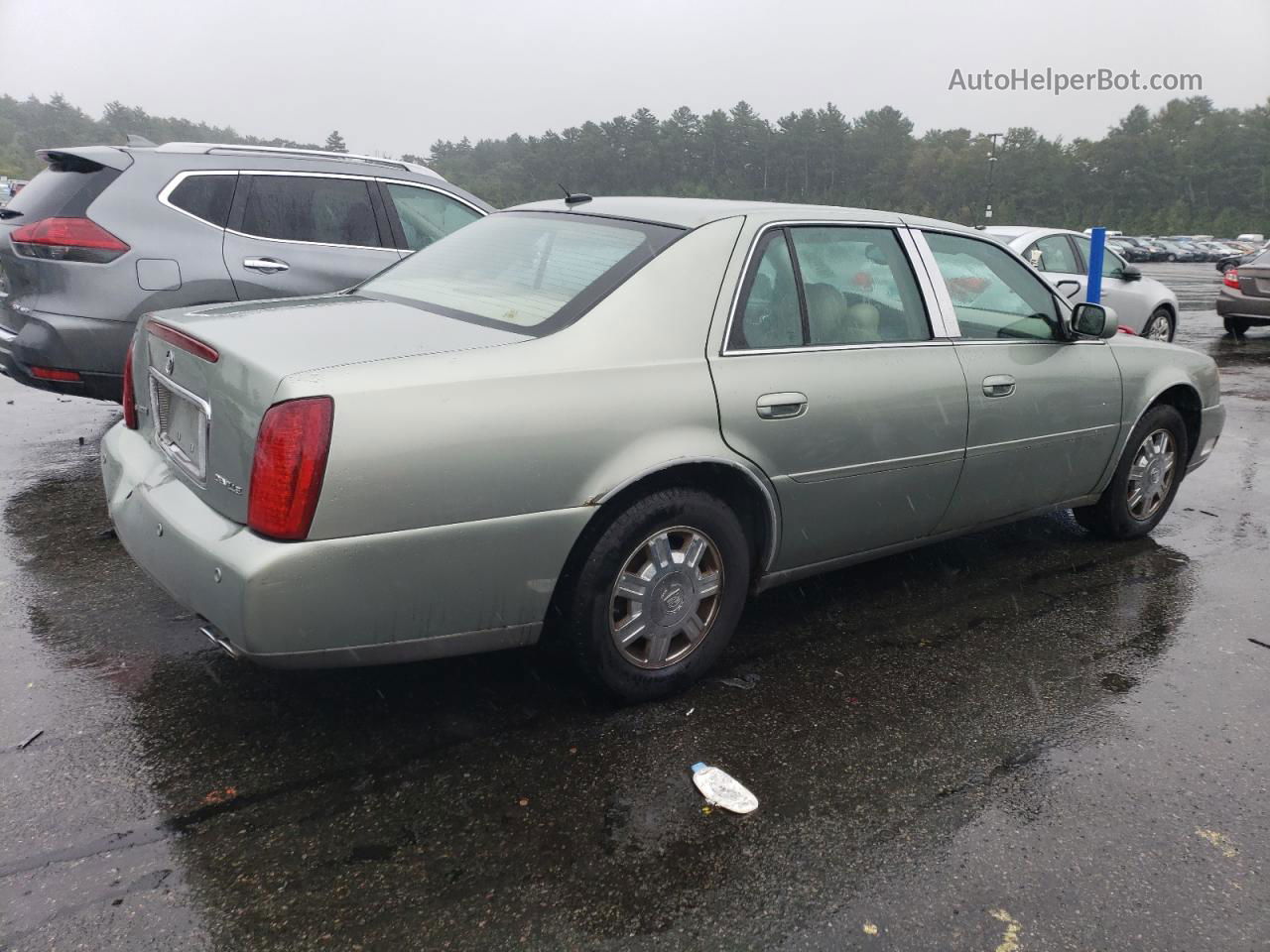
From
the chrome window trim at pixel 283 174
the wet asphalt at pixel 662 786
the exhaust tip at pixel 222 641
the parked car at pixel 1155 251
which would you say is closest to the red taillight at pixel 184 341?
the exhaust tip at pixel 222 641

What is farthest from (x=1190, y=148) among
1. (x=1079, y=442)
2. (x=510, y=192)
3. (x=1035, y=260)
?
(x=1079, y=442)

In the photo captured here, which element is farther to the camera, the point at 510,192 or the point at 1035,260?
the point at 510,192

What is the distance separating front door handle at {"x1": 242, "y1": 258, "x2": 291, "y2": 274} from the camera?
574 cm

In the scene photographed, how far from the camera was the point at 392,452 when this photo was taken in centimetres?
256

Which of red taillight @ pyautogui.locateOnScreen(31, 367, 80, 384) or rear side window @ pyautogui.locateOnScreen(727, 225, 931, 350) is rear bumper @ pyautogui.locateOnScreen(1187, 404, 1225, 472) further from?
red taillight @ pyautogui.locateOnScreen(31, 367, 80, 384)

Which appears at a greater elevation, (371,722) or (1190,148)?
(1190,148)

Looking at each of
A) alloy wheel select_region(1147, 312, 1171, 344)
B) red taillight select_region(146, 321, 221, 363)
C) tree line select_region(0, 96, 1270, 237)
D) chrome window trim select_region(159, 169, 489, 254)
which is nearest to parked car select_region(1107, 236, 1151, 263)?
tree line select_region(0, 96, 1270, 237)

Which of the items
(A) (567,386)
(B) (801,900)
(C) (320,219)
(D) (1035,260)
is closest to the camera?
(B) (801,900)

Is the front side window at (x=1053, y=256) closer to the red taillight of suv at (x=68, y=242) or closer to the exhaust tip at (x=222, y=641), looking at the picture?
the red taillight of suv at (x=68, y=242)

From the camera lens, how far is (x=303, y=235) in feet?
19.9

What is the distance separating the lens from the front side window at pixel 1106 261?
11.4 metres

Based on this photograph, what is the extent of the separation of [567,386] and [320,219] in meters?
3.95

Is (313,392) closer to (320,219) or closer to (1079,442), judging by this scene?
(1079,442)

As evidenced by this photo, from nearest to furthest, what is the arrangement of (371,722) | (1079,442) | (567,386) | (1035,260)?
(567,386), (371,722), (1079,442), (1035,260)
